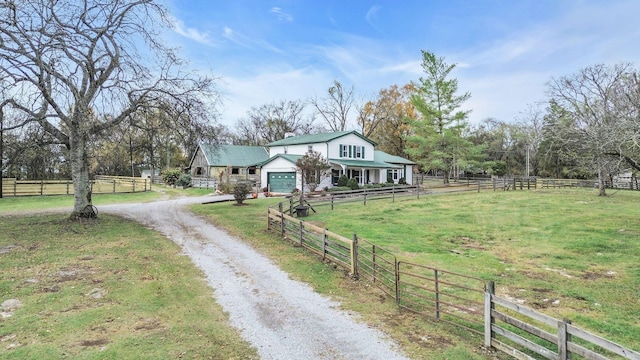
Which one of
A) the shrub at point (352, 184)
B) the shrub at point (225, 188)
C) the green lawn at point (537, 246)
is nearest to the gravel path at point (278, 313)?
the green lawn at point (537, 246)

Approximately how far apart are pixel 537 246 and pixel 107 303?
42.3ft

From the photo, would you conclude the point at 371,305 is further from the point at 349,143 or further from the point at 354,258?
the point at 349,143

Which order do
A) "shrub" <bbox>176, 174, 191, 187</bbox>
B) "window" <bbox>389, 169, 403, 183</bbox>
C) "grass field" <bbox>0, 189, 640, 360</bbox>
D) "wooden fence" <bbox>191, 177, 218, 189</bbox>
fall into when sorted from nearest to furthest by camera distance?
"grass field" <bbox>0, 189, 640, 360</bbox> → "wooden fence" <bbox>191, 177, 218, 189</bbox> → "shrub" <bbox>176, 174, 191, 187</bbox> → "window" <bbox>389, 169, 403, 183</bbox>

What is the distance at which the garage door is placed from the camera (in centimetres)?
3456

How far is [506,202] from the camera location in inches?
950

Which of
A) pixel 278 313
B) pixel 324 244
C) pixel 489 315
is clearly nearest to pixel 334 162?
pixel 324 244

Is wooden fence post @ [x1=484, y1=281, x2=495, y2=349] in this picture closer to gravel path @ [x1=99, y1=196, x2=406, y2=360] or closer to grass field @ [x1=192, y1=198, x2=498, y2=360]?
grass field @ [x1=192, y1=198, x2=498, y2=360]

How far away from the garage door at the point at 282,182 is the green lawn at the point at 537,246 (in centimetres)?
1302

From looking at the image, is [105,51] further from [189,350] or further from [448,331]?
[448,331]

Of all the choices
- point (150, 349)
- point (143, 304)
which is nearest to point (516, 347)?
point (150, 349)

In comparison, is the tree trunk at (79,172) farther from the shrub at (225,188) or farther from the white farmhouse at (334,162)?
the white farmhouse at (334,162)

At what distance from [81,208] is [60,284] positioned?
30.3ft

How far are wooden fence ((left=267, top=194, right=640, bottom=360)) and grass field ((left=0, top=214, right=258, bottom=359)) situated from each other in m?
3.62

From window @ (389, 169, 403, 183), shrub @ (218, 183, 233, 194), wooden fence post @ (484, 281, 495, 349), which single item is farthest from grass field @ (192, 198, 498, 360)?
window @ (389, 169, 403, 183)
